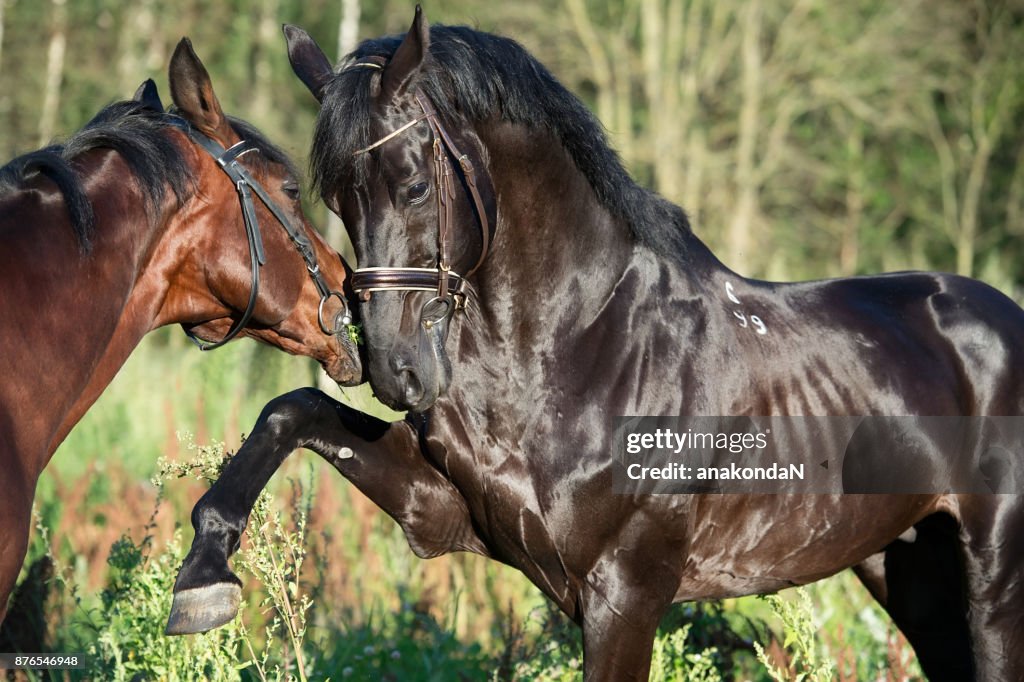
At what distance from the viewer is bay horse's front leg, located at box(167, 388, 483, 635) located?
349cm

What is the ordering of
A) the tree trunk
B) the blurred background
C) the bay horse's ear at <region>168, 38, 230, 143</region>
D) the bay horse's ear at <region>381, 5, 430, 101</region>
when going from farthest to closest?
the blurred background < the tree trunk < the bay horse's ear at <region>168, 38, 230, 143</region> < the bay horse's ear at <region>381, 5, 430, 101</region>

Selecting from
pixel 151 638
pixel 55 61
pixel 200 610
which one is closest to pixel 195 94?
pixel 200 610

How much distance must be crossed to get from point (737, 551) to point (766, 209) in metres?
19.2

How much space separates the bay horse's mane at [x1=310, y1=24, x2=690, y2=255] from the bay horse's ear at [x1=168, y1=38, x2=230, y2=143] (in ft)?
1.16

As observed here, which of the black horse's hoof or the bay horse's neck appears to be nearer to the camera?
the bay horse's neck

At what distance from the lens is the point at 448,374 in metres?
3.36

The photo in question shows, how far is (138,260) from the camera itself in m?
3.21

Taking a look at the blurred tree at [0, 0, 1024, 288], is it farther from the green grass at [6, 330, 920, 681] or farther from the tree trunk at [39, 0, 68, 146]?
the green grass at [6, 330, 920, 681]

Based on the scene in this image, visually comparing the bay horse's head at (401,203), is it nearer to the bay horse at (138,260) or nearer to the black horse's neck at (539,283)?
the black horse's neck at (539,283)

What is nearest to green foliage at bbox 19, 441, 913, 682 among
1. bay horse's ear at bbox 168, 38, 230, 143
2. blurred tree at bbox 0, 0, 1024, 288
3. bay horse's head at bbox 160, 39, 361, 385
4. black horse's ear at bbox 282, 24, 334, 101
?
bay horse's head at bbox 160, 39, 361, 385

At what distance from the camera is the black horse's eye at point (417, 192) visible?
3246 millimetres

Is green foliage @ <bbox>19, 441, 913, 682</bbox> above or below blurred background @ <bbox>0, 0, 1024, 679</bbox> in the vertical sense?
below

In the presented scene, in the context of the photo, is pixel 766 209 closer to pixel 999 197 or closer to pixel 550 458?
pixel 999 197

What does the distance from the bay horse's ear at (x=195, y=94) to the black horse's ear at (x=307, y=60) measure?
309 millimetres
